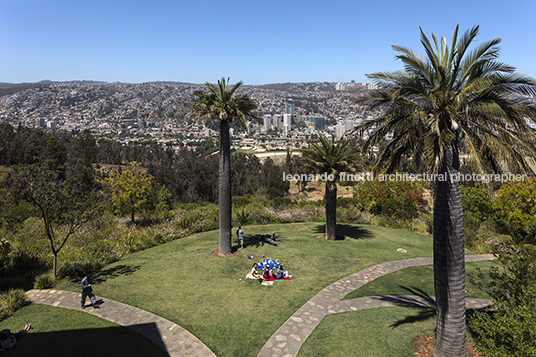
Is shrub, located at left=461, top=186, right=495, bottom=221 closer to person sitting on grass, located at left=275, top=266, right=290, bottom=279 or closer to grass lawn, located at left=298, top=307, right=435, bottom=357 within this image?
grass lawn, located at left=298, top=307, right=435, bottom=357

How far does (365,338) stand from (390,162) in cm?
458

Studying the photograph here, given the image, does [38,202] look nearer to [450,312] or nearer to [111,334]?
[111,334]

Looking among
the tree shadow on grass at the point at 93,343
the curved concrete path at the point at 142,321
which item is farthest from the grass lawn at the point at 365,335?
the tree shadow on grass at the point at 93,343

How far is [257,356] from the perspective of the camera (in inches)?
282

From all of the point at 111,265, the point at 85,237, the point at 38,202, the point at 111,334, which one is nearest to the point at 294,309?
the point at 111,334

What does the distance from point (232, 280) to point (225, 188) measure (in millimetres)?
4479

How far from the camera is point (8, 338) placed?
7.37m

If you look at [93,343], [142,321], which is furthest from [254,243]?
[93,343]

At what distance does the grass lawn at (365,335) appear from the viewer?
7109mm

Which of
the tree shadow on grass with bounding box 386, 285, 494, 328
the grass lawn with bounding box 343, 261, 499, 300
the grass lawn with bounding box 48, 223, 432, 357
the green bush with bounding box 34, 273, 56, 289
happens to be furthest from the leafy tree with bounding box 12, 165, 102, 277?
the tree shadow on grass with bounding box 386, 285, 494, 328

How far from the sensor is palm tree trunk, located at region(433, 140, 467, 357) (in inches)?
251

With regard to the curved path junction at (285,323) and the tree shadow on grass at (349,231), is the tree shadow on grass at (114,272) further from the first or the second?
the tree shadow on grass at (349,231)

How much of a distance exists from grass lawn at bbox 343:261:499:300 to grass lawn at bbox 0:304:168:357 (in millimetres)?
6738

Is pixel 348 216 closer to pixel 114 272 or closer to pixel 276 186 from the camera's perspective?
pixel 114 272
